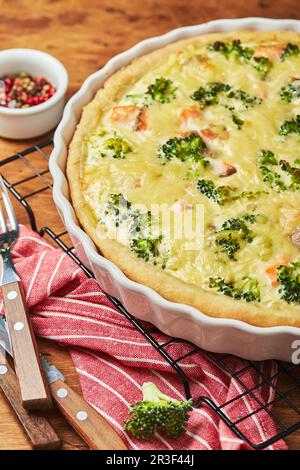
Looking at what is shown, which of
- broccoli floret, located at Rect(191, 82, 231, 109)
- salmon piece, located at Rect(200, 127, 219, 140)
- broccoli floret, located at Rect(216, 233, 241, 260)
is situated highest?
broccoli floret, located at Rect(191, 82, 231, 109)

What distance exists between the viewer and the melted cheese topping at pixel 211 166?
3891 millimetres

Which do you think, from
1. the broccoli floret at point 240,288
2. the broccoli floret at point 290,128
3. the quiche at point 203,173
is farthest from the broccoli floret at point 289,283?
the broccoli floret at point 290,128

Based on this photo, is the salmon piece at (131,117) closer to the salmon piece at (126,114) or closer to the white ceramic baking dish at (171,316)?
the salmon piece at (126,114)

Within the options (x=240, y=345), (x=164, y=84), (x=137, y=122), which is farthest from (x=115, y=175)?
(x=240, y=345)

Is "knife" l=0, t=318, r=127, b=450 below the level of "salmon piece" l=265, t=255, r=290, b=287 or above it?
below

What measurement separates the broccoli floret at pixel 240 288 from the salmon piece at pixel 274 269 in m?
0.07

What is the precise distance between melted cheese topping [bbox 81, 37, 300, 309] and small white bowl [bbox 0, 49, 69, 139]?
68 centimetres

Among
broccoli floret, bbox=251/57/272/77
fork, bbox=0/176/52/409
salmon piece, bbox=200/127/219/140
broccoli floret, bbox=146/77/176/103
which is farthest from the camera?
broccoli floret, bbox=251/57/272/77

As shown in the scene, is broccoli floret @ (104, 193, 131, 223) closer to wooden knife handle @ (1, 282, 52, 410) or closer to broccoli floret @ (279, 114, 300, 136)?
wooden knife handle @ (1, 282, 52, 410)

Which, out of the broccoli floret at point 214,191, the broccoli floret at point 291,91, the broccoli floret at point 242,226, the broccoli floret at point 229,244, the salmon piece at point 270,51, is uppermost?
the salmon piece at point 270,51

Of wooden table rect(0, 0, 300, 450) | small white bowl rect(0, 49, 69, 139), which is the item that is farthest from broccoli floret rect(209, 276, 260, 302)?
wooden table rect(0, 0, 300, 450)

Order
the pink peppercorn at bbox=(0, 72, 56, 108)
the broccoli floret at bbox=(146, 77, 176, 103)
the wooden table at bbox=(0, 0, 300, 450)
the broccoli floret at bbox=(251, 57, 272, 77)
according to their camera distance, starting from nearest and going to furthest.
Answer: the broccoli floret at bbox=(146, 77, 176, 103) < the broccoli floret at bbox=(251, 57, 272, 77) < the pink peppercorn at bbox=(0, 72, 56, 108) < the wooden table at bbox=(0, 0, 300, 450)

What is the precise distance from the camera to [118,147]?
4.38 metres

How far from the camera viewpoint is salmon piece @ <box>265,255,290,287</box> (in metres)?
3.79
